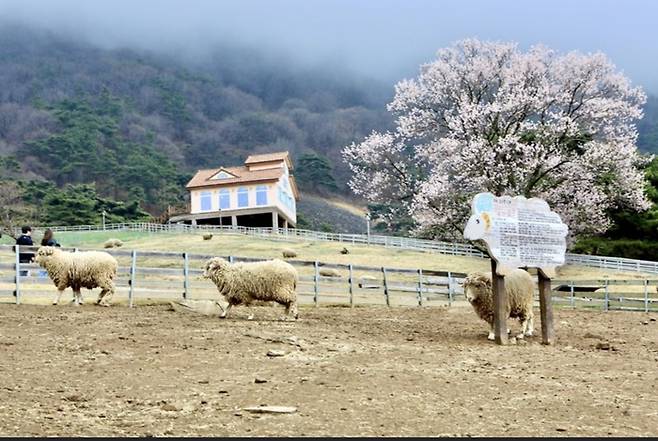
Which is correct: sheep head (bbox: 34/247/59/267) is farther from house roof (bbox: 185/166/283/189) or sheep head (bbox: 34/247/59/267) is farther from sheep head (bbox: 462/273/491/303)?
house roof (bbox: 185/166/283/189)

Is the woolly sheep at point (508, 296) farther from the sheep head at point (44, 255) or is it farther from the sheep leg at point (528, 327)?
the sheep head at point (44, 255)

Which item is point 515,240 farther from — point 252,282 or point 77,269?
point 77,269

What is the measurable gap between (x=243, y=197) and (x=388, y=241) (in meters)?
17.0

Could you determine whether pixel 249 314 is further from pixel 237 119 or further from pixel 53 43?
pixel 53 43

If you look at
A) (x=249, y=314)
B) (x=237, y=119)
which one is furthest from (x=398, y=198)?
(x=237, y=119)

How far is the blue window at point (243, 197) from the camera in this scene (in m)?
59.2

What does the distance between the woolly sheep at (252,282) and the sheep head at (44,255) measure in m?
3.41

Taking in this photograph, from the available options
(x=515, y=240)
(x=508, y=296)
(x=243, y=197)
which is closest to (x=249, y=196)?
(x=243, y=197)

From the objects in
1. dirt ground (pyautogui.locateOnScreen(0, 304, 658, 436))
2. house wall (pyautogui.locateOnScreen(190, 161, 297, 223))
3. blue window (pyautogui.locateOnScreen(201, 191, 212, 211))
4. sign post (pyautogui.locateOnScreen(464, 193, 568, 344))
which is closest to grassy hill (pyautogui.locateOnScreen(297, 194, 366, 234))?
house wall (pyautogui.locateOnScreen(190, 161, 297, 223))

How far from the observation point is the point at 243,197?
59.3 m

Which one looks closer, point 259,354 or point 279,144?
point 259,354

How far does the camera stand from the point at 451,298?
21.9 m

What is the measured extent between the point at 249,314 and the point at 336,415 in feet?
27.1

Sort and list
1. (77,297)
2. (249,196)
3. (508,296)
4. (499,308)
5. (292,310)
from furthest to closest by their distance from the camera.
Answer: (249,196), (77,297), (292,310), (508,296), (499,308)
